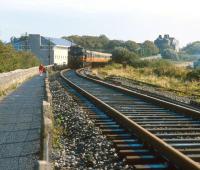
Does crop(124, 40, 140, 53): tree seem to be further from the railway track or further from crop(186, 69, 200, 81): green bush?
the railway track

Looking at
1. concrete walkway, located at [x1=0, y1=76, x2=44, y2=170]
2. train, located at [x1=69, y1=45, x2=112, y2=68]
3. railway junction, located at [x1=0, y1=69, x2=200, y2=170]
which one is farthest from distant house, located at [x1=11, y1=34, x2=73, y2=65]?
railway junction, located at [x1=0, y1=69, x2=200, y2=170]

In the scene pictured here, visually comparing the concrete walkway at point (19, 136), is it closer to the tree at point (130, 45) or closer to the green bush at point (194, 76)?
the green bush at point (194, 76)

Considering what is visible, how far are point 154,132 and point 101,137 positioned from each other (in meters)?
1.23

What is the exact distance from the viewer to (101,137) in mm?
10242

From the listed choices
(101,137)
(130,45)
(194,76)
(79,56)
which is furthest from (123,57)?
(130,45)

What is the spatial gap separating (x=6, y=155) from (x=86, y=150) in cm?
146

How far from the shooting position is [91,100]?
59.9ft

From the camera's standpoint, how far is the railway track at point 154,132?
7.73 m

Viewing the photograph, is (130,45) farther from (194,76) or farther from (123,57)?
(194,76)

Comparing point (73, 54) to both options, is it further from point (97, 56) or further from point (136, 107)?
point (136, 107)

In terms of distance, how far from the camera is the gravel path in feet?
25.6

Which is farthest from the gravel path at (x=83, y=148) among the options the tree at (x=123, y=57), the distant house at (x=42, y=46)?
the distant house at (x=42, y=46)

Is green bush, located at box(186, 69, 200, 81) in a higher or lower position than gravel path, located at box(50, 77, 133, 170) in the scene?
lower

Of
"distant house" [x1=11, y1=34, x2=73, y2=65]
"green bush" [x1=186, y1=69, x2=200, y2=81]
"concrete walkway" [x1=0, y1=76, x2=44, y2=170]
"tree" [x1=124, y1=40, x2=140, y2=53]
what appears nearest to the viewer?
"concrete walkway" [x1=0, y1=76, x2=44, y2=170]
